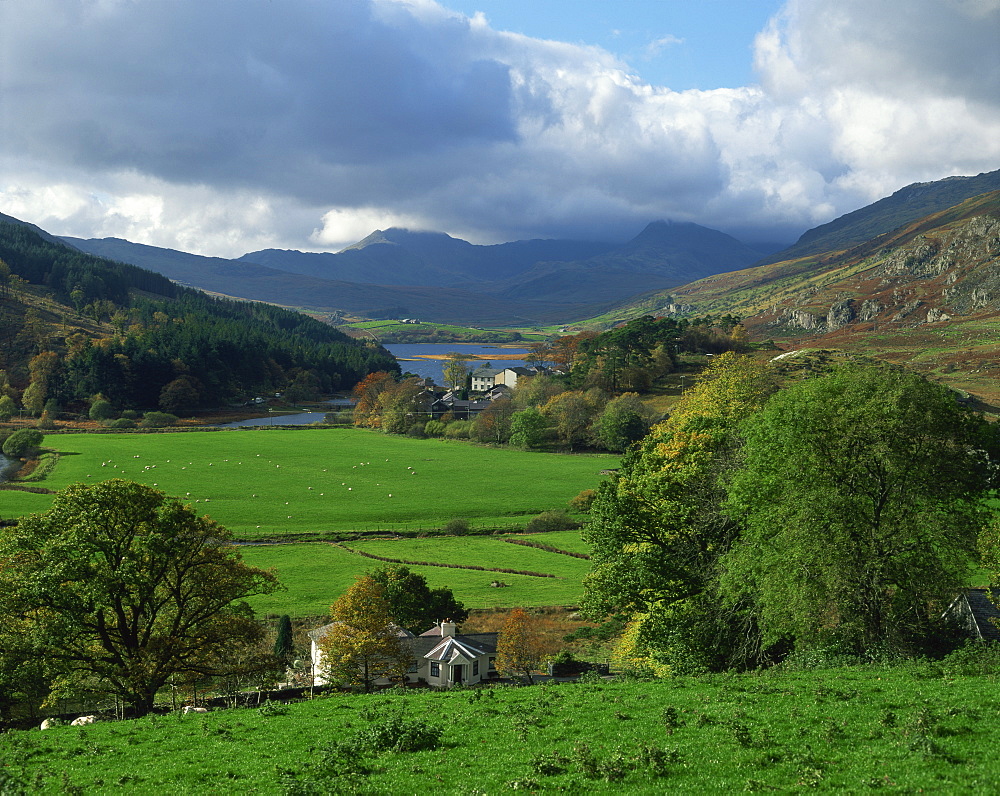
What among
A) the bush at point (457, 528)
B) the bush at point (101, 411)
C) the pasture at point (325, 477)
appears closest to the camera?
the bush at point (457, 528)

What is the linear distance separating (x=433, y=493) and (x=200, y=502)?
29799 mm

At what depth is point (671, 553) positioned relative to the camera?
107 ft

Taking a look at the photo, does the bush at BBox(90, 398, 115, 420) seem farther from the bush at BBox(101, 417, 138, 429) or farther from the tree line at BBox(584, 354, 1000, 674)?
the tree line at BBox(584, 354, 1000, 674)

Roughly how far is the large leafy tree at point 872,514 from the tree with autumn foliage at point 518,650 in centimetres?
2069

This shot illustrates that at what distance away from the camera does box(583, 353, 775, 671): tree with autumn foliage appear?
31.0m

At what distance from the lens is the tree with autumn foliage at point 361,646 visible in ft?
124

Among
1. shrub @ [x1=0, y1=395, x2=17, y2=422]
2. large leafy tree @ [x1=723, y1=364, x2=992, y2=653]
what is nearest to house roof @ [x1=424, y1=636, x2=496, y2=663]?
large leafy tree @ [x1=723, y1=364, x2=992, y2=653]

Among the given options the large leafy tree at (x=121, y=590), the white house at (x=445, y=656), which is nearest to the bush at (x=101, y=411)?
the white house at (x=445, y=656)

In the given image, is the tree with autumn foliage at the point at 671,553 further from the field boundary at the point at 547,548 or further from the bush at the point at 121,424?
the bush at the point at 121,424

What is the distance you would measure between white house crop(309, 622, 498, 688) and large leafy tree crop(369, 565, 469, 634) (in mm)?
2578

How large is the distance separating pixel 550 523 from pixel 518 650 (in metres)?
39.4

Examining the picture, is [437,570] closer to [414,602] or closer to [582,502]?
[414,602]

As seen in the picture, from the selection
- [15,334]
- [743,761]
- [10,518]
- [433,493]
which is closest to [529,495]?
[433,493]

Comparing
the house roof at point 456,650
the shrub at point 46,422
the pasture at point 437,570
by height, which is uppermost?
the shrub at point 46,422
